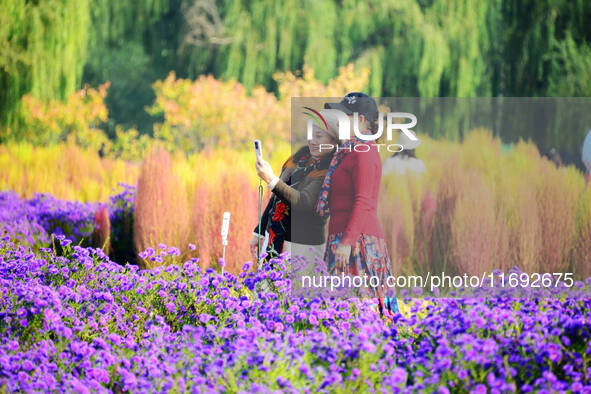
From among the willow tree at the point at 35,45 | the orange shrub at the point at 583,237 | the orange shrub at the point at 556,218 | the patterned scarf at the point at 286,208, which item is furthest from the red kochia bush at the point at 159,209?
the willow tree at the point at 35,45

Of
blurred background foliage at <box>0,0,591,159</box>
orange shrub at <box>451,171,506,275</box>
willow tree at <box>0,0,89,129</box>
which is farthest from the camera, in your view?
blurred background foliage at <box>0,0,591,159</box>

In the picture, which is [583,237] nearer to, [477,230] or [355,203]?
[477,230]

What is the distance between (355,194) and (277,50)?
11.3 m

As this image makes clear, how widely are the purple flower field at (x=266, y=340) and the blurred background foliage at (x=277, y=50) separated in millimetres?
6821

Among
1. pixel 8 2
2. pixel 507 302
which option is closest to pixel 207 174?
pixel 507 302

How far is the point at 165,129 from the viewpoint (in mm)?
13406

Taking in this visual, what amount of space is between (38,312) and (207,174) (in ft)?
11.1

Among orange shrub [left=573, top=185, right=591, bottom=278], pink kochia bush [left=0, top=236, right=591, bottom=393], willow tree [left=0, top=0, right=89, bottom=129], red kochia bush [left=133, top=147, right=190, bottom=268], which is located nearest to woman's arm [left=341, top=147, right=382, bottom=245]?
pink kochia bush [left=0, top=236, right=591, bottom=393]

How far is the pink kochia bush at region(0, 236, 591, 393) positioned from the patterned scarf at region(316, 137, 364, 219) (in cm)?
34

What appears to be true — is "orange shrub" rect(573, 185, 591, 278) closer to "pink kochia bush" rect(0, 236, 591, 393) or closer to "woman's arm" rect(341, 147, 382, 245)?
"pink kochia bush" rect(0, 236, 591, 393)

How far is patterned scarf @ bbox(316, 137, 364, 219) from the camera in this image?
3.40m

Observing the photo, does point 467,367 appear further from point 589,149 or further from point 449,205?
point 449,205

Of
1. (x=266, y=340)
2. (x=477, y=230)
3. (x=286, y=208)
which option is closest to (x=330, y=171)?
(x=286, y=208)

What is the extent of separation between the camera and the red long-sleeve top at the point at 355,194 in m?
3.35
